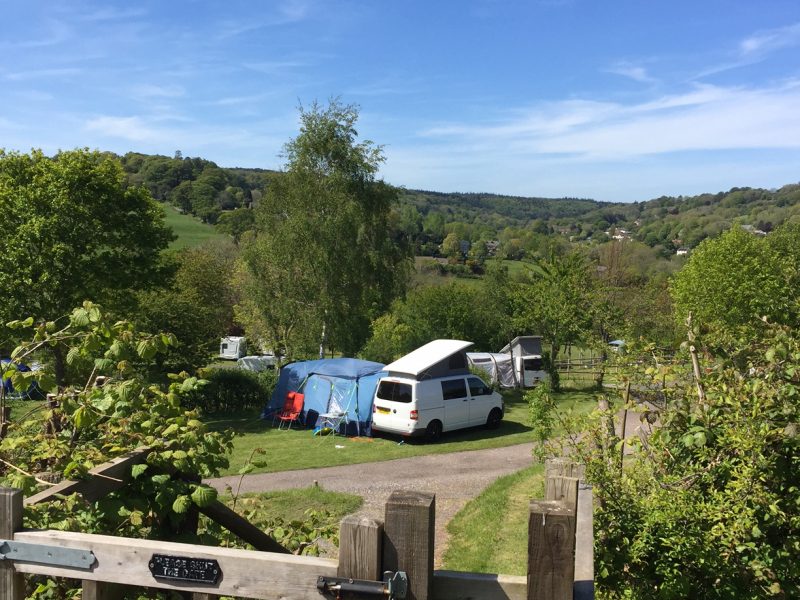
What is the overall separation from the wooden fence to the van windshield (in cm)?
1470

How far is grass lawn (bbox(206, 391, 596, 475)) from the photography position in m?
14.5

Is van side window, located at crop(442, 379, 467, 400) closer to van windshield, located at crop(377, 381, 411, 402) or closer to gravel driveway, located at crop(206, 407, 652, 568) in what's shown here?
van windshield, located at crop(377, 381, 411, 402)

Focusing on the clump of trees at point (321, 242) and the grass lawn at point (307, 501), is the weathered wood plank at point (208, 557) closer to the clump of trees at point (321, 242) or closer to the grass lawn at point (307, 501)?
the grass lawn at point (307, 501)

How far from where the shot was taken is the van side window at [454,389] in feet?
56.5

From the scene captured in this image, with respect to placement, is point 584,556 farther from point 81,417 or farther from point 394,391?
point 394,391

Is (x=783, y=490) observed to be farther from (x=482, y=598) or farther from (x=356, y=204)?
(x=356, y=204)

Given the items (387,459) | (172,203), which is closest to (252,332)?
(387,459)

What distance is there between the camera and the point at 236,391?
22.7 metres

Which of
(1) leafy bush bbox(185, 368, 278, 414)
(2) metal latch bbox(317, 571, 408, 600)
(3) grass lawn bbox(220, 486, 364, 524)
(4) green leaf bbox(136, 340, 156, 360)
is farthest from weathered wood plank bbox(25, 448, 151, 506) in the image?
(1) leafy bush bbox(185, 368, 278, 414)

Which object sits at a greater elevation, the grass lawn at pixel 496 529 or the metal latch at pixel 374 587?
the metal latch at pixel 374 587

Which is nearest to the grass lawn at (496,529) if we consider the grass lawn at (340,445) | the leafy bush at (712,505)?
the leafy bush at (712,505)

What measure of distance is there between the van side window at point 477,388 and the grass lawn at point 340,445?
105cm

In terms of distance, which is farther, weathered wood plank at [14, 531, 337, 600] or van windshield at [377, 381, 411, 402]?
van windshield at [377, 381, 411, 402]

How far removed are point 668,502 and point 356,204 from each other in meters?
23.1
